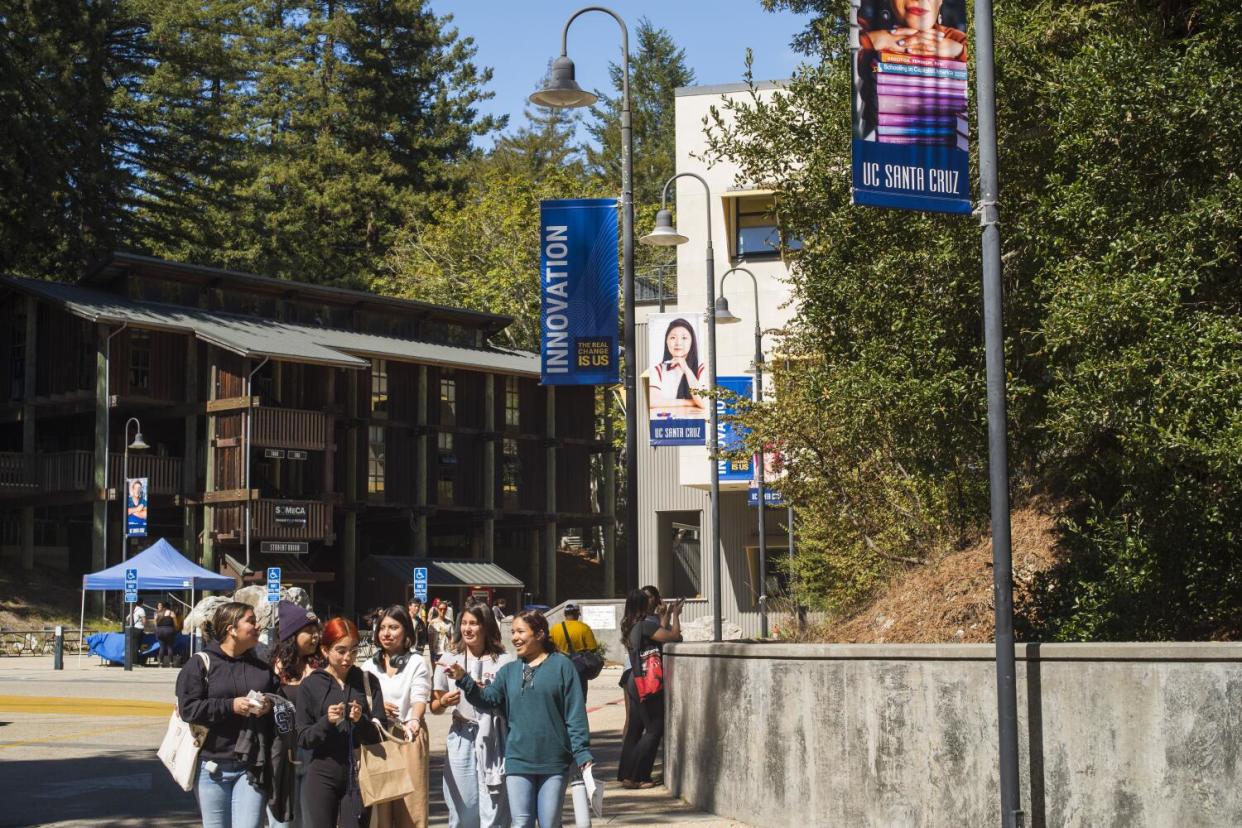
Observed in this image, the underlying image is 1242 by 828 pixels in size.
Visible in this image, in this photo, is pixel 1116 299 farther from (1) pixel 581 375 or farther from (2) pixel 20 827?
(2) pixel 20 827

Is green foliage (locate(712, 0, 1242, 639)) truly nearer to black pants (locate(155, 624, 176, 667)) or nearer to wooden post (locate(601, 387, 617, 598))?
black pants (locate(155, 624, 176, 667))

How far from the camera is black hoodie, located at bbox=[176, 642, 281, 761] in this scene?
8.43 m

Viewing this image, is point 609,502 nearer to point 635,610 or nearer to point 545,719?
point 635,610

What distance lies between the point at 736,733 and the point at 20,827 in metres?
5.44

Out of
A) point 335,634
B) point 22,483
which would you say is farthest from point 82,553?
point 335,634

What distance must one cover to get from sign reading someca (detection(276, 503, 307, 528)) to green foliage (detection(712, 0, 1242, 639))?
30.9 m

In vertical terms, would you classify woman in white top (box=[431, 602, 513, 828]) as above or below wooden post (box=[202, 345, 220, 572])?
below

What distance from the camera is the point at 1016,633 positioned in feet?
46.1

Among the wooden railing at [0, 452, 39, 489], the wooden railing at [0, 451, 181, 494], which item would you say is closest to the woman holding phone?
the wooden railing at [0, 451, 181, 494]

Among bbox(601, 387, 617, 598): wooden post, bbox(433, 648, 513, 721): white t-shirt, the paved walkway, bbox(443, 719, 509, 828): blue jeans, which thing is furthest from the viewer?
bbox(601, 387, 617, 598): wooden post

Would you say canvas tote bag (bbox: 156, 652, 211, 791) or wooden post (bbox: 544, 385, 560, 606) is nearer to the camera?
canvas tote bag (bbox: 156, 652, 211, 791)

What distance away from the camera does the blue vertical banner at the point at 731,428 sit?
70.1 ft

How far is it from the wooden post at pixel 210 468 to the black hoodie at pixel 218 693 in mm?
39176

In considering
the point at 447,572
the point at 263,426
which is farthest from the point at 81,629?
the point at 447,572
